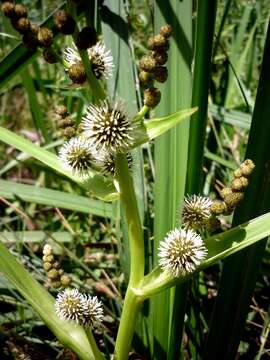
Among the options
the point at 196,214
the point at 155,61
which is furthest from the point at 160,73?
the point at 196,214

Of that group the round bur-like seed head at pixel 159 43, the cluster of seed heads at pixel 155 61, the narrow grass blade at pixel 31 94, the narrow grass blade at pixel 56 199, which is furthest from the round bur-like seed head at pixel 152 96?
the narrow grass blade at pixel 31 94

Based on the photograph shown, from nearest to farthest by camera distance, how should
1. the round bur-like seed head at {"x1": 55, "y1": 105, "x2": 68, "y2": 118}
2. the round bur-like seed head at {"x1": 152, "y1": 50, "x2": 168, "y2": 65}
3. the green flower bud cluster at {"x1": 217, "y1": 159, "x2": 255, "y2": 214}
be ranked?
the round bur-like seed head at {"x1": 152, "y1": 50, "x2": 168, "y2": 65}
the green flower bud cluster at {"x1": 217, "y1": 159, "x2": 255, "y2": 214}
the round bur-like seed head at {"x1": 55, "y1": 105, "x2": 68, "y2": 118}

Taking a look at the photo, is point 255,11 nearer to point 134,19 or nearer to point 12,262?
point 134,19

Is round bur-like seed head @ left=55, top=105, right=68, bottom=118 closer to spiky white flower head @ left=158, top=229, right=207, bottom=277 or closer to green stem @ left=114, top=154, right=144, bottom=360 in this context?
green stem @ left=114, top=154, right=144, bottom=360

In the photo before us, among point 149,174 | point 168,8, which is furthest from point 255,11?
point 168,8

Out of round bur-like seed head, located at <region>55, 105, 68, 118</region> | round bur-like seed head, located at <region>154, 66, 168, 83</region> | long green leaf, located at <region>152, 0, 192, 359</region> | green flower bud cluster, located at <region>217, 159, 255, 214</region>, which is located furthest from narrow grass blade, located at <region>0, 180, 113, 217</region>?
round bur-like seed head, located at <region>154, 66, 168, 83</region>
